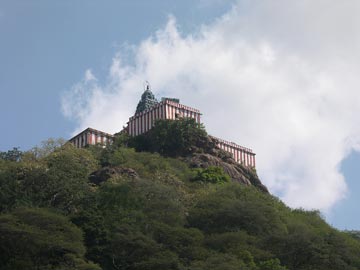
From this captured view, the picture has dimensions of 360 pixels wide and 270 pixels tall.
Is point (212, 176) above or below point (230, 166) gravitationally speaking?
below

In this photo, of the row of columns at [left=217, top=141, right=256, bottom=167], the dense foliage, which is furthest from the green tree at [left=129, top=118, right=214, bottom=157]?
the dense foliage

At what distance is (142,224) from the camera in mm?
57125

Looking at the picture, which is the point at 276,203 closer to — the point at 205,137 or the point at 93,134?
the point at 205,137

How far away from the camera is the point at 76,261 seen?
4919cm

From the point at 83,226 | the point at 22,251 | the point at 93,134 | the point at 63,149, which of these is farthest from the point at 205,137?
the point at 22,251

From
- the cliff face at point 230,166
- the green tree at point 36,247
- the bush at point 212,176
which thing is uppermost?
the cliff face at point 230,166

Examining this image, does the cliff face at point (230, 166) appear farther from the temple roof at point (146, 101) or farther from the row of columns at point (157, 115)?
the temple roof at point (146, 101)

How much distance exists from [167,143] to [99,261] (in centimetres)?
2943

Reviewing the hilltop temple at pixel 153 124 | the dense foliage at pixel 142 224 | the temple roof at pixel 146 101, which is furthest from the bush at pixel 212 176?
the temple roof at pixel 146 101

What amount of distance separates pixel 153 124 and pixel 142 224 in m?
28.2

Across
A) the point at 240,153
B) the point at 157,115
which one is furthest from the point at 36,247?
the point at 240,153

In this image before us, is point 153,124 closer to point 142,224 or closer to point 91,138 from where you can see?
point 91,138

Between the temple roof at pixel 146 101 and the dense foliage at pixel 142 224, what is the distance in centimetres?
2055

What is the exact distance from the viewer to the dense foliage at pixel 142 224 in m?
50.9
